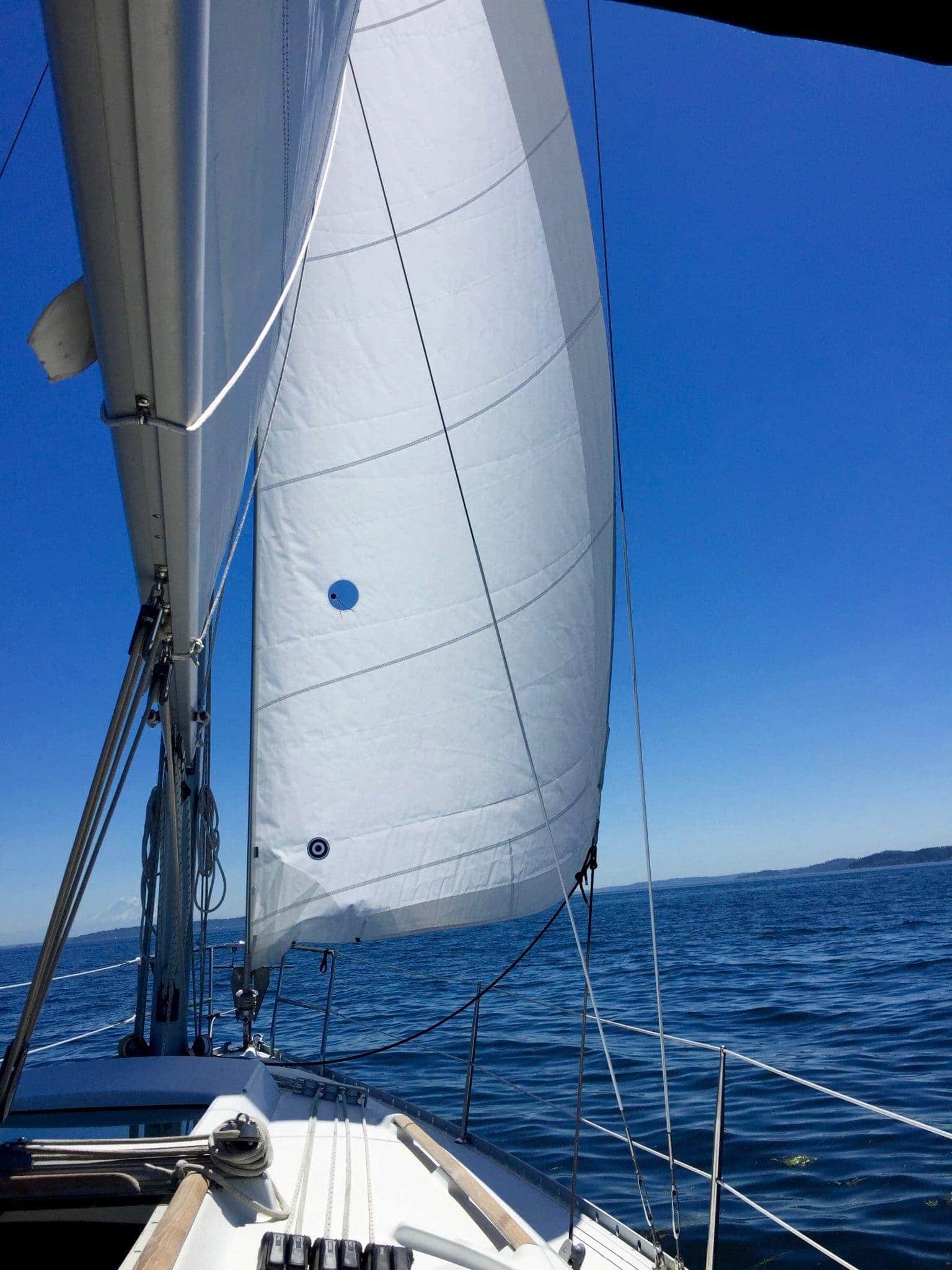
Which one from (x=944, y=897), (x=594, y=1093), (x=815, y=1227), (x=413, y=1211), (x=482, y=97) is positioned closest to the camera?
(x=413, y=1211)

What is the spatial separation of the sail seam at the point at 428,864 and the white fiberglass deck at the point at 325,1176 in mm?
1049

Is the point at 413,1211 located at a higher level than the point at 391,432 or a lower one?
lower

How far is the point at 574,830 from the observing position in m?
4.88

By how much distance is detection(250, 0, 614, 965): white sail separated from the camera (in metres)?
4.73

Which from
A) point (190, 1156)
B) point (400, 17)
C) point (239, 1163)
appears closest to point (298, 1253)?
point (239, 1163)

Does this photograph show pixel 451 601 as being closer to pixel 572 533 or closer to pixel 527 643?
pixel 527 643

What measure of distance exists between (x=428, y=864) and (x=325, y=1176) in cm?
212

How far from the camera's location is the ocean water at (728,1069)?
4414 millimetres

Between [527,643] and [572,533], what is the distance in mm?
733

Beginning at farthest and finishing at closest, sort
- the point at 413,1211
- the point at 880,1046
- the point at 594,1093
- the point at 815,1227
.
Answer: the point at 880,1046 → the point at 594,1093 → the point at 815,1227 → the point at 413,1211

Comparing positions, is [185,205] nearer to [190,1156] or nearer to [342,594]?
[190,1156]

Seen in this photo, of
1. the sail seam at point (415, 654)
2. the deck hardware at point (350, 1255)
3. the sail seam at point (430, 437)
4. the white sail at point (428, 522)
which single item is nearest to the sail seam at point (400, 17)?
the white sail at point (428, 522)

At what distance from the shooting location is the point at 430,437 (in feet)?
16.0

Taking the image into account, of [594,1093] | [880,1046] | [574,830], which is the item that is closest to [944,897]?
[880,1046]
